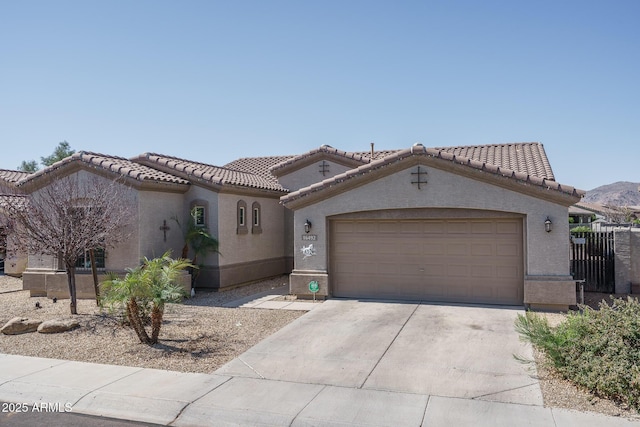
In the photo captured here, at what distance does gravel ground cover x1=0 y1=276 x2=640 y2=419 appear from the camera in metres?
7.24

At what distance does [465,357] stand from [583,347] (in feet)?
6.73

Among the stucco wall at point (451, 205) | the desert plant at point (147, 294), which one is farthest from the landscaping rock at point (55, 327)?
the stucco wall at point (451, 205)

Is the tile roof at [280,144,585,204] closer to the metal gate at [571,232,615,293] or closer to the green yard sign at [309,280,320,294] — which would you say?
the green yard sign at [309,280,320,294]

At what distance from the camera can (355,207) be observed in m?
14.0

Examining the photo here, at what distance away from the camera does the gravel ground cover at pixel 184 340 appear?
724 centimetres

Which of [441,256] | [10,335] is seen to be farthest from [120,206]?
[441,256]

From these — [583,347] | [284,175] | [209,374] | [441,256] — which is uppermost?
[284,175]

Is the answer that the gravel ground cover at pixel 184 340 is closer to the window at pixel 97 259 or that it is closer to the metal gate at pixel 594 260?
the metal gate at pixel 594 260

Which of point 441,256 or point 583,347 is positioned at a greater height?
point 441,256

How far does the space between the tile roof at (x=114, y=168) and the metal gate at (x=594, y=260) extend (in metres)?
12.3

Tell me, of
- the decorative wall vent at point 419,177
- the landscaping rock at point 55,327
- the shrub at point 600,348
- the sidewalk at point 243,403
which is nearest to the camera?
the sidewalk at point 243,403

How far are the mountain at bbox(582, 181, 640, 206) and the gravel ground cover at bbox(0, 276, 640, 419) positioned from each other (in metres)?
144

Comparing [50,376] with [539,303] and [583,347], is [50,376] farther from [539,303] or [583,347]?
[539,303]

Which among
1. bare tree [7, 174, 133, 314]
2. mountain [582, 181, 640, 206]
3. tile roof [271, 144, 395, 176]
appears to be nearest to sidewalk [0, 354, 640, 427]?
bare tree [7, 174, 133, 314]
